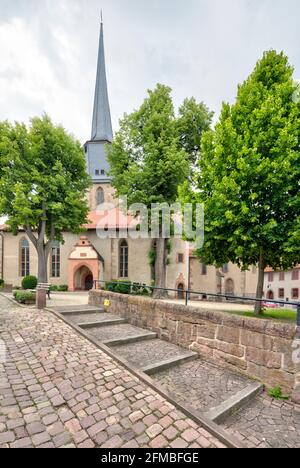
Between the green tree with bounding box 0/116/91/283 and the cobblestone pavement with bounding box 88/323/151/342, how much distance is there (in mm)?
9805

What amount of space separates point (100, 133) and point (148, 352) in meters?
37.7

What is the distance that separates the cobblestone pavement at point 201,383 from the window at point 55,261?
2111cm

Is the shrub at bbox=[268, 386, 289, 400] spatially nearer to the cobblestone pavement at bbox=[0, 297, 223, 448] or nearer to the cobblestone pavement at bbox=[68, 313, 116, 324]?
the cobblestone pavement at bbox=[0, 297, 223, 448]

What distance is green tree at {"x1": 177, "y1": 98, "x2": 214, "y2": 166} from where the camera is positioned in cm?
1608

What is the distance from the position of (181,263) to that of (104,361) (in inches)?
770

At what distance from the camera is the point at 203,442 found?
2.69 meters

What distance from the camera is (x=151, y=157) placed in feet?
47.4

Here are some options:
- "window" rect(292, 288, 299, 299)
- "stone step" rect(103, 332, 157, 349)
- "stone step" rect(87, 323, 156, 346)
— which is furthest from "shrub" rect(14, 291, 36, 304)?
"window" rect(292, 288, 299, 299)

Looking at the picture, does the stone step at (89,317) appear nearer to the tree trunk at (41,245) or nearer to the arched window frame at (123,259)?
the tree trunk at (41,245)

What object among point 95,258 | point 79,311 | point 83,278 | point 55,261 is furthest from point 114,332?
point 55,261

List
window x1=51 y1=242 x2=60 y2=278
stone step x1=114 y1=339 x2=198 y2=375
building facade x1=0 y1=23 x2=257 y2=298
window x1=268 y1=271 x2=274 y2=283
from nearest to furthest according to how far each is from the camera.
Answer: stone step x1=114 y1=339 x2=198 y2=375 < building facade x1=0 y1=23 x2=257 y2=298 < window x1=51 y1=242 x2=60 y2=278 < window x1=268 y1=271 x2=274 y2=283

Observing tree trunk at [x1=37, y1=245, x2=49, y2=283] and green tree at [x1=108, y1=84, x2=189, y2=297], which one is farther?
tree trunk at [x1=37, y1=245, x2=49, y2=283]
